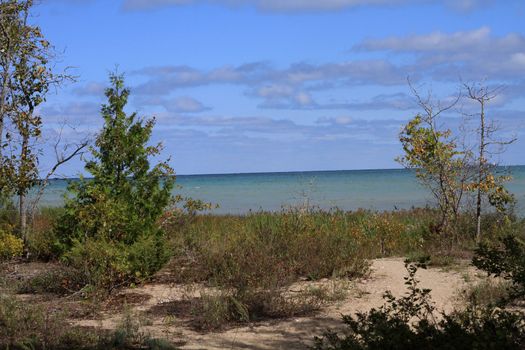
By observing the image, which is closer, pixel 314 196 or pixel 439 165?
pixel 439 165

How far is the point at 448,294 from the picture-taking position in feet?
30.2

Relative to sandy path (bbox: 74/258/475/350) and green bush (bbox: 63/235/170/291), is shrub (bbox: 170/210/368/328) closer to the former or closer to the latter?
sandy path (bbox: 74/258/475/350)

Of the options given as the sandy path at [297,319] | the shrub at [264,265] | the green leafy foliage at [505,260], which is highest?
the green leafy foliage at [505,260]

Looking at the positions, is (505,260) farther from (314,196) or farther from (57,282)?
(314,196)

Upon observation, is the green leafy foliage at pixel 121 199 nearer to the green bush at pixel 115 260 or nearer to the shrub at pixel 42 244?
the green bush at pixel 115 260

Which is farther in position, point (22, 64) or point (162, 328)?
point (22, 64)

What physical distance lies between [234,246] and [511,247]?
5.51 m

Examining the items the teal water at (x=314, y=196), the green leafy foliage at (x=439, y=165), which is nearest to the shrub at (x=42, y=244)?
the teal water at (x=314, y=196)

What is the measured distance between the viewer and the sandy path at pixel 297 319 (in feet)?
24.0

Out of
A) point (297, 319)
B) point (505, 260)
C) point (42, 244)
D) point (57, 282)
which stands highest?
point (505, 260)

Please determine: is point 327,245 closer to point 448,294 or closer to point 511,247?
point 448,294

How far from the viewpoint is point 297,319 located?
8273 mm

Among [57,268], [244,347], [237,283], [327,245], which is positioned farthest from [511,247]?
[57,268]

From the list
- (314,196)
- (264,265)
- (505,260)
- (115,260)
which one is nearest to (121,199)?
(115,260)
